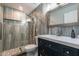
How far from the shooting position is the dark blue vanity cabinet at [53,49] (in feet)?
4.67

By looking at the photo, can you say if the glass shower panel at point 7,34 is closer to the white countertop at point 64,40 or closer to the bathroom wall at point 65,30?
the white countertop at point 64,40

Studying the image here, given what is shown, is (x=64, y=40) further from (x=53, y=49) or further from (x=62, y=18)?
(x=62, y=18)

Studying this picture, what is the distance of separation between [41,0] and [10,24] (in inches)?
23.1

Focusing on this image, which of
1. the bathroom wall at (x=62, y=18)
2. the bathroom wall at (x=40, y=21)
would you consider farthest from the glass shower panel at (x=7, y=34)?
the bathroom wall at (x=62, y=18)

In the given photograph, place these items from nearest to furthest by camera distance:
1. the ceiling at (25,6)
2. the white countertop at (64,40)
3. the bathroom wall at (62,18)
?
the white countertop at (64,40), the bathroom wall at (62,18), the ceiling at (25,6)

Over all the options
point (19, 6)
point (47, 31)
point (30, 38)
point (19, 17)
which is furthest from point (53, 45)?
point (19, 6)

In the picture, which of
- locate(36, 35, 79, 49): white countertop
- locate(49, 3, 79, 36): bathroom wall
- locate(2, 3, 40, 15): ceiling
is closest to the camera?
locate(36, 35, 79, 49): white countertop

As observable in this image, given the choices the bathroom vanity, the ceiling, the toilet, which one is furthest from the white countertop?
the ceiling

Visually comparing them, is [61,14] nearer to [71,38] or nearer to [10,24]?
[71,38]

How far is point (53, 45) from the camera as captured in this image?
155 centimetres

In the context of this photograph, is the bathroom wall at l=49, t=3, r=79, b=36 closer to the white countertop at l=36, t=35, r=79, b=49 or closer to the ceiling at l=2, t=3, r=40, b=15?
the white countertop at l=36, t=35, r=79, b=49

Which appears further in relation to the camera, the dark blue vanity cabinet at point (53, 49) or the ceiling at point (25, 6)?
the ceiling at point (25, 6)

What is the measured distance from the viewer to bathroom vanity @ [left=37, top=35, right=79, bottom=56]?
1.39 metres

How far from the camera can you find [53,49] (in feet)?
5.10
